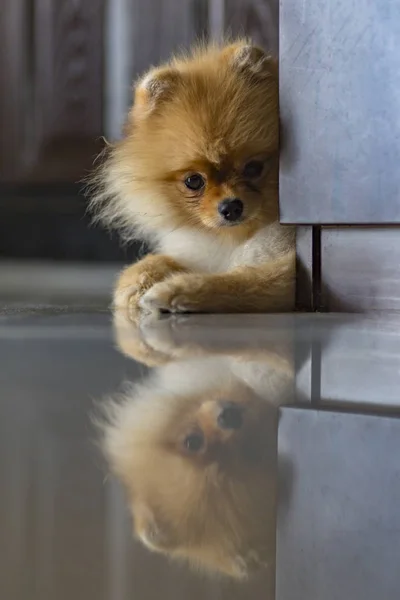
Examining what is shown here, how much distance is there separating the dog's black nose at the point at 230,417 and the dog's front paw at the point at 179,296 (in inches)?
31.8

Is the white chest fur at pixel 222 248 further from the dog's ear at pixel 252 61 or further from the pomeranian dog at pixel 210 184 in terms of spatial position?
the dog's ear at pixel 252 61

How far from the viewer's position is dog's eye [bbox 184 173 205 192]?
1.59 metres

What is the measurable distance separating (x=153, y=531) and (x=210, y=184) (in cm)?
119

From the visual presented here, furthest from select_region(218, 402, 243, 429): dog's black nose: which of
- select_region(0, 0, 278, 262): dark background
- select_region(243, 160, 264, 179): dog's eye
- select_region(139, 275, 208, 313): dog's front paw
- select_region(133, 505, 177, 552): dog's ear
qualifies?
select_region(0, 0, 278, 262): dark background

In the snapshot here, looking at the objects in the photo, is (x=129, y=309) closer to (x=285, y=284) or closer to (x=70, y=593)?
(x=285, y=284)

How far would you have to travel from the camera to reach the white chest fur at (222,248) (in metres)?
1.65

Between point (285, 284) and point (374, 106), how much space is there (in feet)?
1.10

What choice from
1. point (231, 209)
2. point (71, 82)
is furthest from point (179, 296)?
point (71, 82)

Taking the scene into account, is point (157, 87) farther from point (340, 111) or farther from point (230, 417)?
point (230, 417)

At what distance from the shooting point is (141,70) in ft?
9.68

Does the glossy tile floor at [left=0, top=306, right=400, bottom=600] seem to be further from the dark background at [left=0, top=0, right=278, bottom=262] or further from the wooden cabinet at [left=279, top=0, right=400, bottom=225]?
the dark background at [left=0, top=0, right=278, bottom=262]

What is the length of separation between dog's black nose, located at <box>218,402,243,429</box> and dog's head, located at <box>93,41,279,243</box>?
0.88 metres

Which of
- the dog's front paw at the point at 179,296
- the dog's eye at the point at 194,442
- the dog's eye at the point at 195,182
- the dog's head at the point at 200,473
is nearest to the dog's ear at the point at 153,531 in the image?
the dog's head at the point at 200,473

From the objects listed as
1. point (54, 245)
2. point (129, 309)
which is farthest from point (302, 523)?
point (54, 245)
